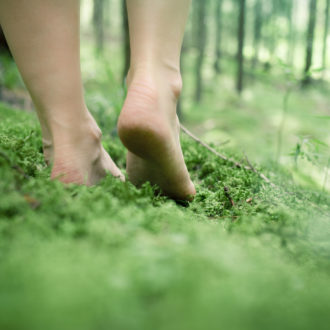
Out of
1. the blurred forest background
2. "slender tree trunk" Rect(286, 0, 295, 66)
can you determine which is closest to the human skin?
the blurred forest background

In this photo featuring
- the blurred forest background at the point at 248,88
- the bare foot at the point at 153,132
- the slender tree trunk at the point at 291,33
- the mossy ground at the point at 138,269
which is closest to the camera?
the mossy ground at the point at 138,269

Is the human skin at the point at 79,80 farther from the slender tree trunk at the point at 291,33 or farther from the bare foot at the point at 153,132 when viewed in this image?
the slender tree trunk at the point at 291,33

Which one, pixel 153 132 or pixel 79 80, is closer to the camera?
pixel 153 132

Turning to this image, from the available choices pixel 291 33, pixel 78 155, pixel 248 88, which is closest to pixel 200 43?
pixel 248 88

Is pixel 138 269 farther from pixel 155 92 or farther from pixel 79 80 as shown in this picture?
pixel 79 80

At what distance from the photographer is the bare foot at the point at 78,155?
92 centimetres

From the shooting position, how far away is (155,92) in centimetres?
91

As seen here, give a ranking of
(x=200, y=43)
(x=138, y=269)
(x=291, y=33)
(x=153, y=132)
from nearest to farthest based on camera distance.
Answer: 1. (x=138, y=269)
2. (x=153, y=132)
3. (x=200, y=43)
4. (x=291, y=33)

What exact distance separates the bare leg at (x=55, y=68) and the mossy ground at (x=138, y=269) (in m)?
0.17

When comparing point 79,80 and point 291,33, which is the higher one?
point 79,80

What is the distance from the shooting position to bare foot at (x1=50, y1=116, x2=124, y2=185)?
917 mm

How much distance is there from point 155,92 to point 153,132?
0.13 m

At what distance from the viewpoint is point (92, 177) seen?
1010mm

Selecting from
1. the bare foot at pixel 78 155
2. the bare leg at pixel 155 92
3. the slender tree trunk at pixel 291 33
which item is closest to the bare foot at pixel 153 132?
the bare leg at pixel 155 92
